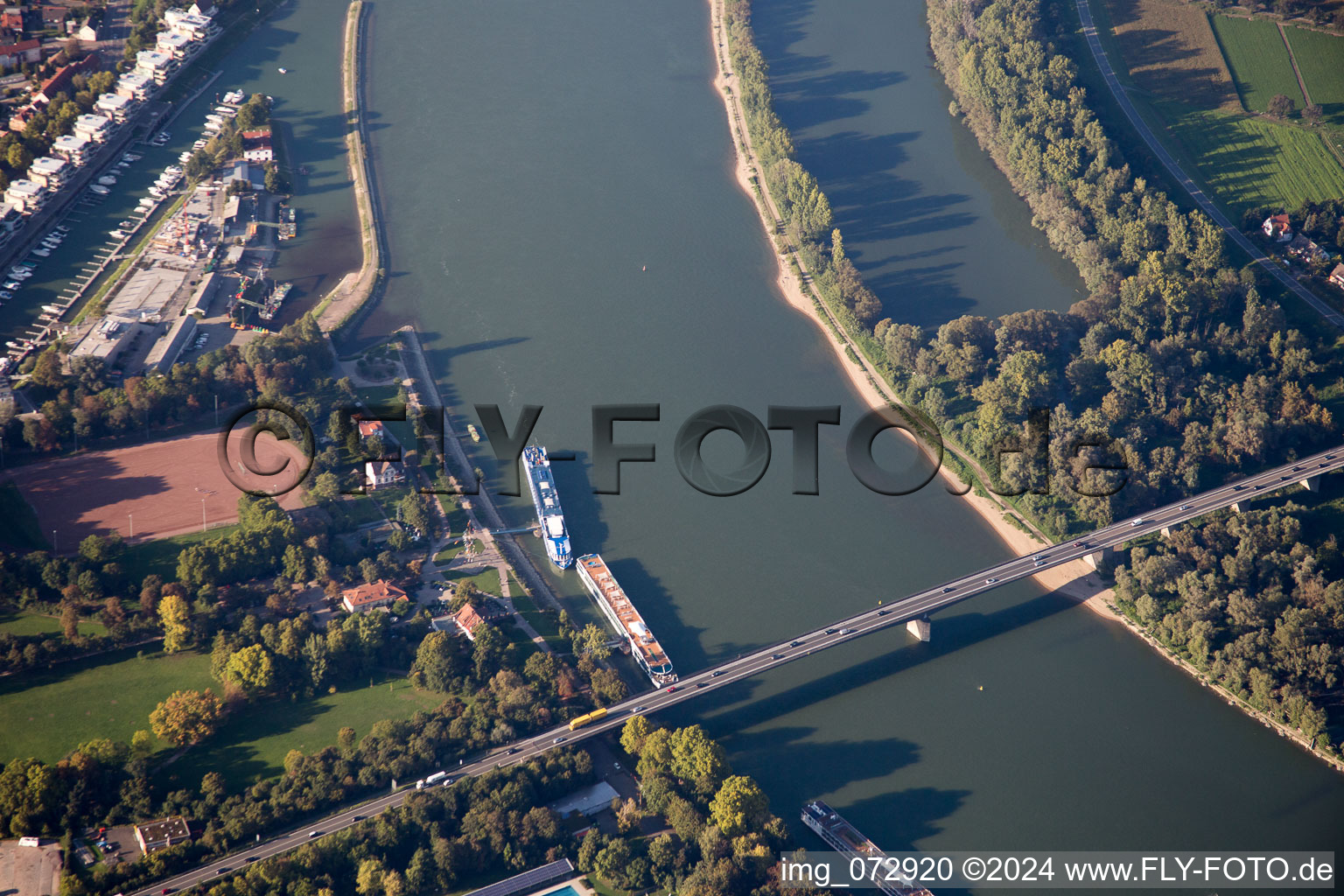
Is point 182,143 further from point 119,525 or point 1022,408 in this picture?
point 1022,408

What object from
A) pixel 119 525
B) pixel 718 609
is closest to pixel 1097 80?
pixel 718 609

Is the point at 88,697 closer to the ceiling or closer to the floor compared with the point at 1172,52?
closer to the floor

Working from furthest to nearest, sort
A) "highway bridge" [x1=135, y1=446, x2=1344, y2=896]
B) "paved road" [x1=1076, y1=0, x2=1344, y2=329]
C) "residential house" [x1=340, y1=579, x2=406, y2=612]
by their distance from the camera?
"paved road" [x1=1076, y1=0, x2=1344, y2=329] → "residential house" [x1=340, y1=579, x2=406, y2=612] → "highway bridge" [x1=135, y1=446, x2=1344, y2=896]

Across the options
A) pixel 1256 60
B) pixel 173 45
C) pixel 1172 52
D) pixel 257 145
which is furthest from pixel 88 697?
pixel 1256 60

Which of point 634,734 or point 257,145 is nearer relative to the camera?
point 634,734

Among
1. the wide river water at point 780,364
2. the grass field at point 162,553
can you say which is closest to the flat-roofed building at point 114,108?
the wide river water at point 780,364

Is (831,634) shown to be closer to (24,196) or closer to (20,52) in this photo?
(24,196)

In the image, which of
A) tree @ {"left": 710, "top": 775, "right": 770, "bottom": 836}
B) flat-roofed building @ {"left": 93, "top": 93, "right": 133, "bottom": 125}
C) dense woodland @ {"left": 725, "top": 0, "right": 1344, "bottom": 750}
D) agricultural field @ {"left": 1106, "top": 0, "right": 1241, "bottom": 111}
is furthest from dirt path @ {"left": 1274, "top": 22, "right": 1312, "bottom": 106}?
flat-roofed building @ {"left": 93, "top": 93, "right": 133, "bottom": 125}

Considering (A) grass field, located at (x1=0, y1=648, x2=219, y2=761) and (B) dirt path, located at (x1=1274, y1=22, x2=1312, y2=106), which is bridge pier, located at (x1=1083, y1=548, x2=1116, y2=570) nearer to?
(A) grass field, located at (x1=0, y1=648, x2=219, y2=761)
